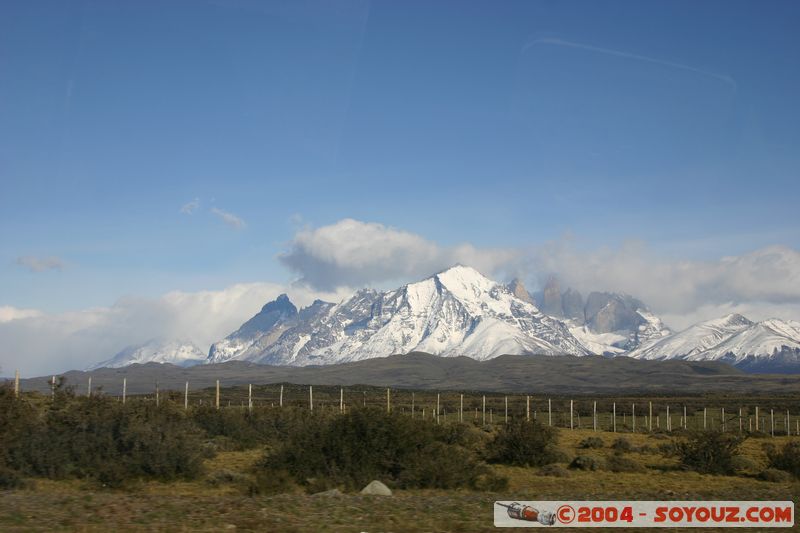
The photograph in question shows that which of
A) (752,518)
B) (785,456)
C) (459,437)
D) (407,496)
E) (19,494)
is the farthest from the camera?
(459,437)

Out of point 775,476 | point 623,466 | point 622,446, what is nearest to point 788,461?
point 775,476

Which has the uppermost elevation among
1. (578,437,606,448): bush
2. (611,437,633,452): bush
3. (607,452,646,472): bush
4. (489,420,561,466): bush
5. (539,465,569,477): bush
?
(489,420,561,466): bush

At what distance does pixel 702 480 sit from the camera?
24.3 m

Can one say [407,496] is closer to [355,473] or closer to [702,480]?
[355,473]

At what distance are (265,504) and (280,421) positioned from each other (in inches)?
844

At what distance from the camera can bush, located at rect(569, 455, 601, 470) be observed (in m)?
26.4

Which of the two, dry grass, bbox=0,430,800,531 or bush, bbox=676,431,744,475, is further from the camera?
bush, bbox=676,431,744,475

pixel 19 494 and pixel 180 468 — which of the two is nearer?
pixel 19 494

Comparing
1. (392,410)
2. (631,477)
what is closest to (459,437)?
(631,477)

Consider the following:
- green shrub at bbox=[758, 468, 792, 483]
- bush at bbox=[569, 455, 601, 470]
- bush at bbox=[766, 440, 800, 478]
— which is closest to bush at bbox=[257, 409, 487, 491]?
bush at bbox=[569, 455, 601, 470]

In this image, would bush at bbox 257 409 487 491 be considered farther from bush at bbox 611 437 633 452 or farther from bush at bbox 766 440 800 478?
bush at bbox 611 437 633 452

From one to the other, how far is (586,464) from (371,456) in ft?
32.8

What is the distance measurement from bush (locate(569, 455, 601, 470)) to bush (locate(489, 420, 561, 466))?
3.78ft

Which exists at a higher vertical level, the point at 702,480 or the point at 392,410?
the point at 392,410
